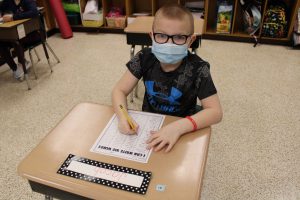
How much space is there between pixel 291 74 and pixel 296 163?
1450 mm

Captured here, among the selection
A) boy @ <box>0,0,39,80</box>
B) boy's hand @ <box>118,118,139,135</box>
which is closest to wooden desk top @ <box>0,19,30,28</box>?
boy @ <box>0,0,39,80</box>

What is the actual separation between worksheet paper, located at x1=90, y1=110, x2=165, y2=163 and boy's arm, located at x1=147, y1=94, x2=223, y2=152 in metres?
0.04

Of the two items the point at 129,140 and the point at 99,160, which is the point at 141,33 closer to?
the point at 129,140

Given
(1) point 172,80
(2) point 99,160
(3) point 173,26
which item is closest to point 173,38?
(3) point 173,26

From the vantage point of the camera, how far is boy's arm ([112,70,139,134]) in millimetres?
928

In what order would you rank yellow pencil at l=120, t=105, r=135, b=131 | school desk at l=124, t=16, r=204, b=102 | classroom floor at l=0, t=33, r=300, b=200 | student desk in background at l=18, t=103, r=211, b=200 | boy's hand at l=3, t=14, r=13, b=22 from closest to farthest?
1. student desk in background at l=18, t=103, r=211, b=200
2. yellow pencil at l=120, t=105, r=135, b=131
3. classroom floor at l=0, t=33, r=300, b=200
4. school desk at l=124, t=16, r=204, b=102
5. boy's hand at l=3, t=14, r=13, b=22

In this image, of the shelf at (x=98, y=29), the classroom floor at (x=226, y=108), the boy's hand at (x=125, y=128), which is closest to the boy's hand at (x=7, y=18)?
the classroom floor at (x=226, y=108)

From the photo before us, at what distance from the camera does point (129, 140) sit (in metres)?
0.90

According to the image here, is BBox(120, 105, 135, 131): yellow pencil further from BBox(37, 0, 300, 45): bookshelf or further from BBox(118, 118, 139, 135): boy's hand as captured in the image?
BBox(37, 0, 300, 45): bookshelf

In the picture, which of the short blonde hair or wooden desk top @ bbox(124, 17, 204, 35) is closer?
the short blonde hair

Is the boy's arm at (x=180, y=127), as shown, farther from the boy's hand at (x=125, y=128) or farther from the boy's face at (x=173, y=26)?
the boy's face at (x=173, y=26)

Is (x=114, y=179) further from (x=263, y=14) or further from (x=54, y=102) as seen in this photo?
(x=263, y=14)

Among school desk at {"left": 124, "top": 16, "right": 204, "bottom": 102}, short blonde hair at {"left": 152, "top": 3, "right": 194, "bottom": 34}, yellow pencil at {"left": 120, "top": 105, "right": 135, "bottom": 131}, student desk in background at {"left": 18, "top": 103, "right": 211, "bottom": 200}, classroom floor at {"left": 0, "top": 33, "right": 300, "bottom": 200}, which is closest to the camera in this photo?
student desk in background at {"left": 18, "top": 103, "right": 211, "bottom": 200}

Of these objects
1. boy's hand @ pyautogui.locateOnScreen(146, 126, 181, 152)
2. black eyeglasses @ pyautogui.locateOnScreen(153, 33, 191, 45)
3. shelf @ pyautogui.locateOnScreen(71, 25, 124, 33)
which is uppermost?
black eyeglasses @ pyautogui.locateOnScreen(153, 33, 191, 45)
